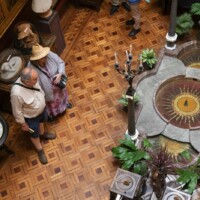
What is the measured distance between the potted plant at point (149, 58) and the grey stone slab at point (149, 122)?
75 cm

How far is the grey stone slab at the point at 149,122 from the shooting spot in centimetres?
614

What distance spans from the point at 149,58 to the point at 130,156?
6.29 feet

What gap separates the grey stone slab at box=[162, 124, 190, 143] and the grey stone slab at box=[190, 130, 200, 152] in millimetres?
57

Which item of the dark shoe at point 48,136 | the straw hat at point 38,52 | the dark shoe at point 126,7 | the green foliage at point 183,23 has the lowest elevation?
the dark shoe at point 48,136

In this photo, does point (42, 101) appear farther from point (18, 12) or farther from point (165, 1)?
point (165, 1)

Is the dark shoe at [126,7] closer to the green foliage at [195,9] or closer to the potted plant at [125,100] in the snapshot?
the green foliage at [195,9]

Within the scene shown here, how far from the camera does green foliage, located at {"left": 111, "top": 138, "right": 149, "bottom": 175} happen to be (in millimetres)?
5473

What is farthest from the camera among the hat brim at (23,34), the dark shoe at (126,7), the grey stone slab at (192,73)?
the dark shoe at (126,7)

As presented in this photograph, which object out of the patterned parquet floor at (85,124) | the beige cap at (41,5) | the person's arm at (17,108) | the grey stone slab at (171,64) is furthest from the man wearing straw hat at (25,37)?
the grey stone slab at (171,64)

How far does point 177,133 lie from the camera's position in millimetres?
6086

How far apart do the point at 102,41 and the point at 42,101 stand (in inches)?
89.9

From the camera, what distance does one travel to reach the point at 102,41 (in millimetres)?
7406

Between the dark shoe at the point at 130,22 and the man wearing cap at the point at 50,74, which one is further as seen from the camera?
the dark shoe at the point at 130,22

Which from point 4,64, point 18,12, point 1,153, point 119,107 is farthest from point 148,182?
point 18,12
